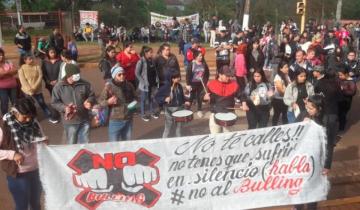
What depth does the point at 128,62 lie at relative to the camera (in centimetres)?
1041

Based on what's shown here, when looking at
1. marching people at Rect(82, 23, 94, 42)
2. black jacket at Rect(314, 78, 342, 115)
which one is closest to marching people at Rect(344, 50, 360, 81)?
black jacket at Rect(314, 78, 342, 115)

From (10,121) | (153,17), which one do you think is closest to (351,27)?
(153,17)

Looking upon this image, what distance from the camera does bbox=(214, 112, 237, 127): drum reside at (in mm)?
6960

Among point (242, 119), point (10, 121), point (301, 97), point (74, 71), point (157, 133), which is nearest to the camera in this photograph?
point (10, 121)

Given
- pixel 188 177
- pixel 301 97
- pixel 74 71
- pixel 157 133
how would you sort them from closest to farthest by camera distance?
pixel 188 177
pixel 74 71
pixel 301 97
pixel 157 133

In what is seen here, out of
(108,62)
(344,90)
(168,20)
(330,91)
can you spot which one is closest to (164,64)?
(108,62)

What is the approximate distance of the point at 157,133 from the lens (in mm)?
9461

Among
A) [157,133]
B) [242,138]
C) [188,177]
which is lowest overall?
[157,133]

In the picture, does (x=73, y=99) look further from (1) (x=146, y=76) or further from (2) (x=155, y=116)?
(2) (x=155, y=116)

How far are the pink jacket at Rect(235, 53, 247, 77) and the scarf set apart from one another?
7.42 metres

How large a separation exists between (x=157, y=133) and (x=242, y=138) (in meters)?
4.48

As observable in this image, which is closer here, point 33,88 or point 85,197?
point 85,197

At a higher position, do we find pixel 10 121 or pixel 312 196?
pixel 10 121

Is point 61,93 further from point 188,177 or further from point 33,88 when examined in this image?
point 33,88
